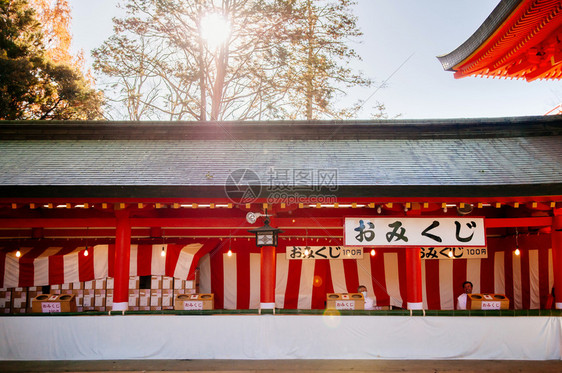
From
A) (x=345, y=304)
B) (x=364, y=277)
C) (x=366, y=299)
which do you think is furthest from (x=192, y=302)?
(x=364, y=277)

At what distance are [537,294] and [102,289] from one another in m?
12.0

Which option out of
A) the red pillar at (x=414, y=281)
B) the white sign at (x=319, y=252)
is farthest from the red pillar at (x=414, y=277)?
the white sign at (x=319, y=252)

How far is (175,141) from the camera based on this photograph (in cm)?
1089

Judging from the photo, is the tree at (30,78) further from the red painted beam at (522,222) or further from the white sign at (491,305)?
the white sign at (491,305)

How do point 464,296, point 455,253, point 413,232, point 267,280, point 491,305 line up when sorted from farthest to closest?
point 455,253 → point 464,296 → point 491,305 → point 267,280 → point 413,232

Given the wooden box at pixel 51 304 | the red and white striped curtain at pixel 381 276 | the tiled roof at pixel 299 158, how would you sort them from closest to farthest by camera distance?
1. the tiled roof at pixel 299 158
2. the wooden box at pixel 51 304
3. the red and white striped curtain at pixel 381 276

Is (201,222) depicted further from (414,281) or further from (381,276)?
(381,276)

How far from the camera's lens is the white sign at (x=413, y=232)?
8.84m

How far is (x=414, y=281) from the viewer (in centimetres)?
930

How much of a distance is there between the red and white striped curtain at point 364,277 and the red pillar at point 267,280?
3.29 metres

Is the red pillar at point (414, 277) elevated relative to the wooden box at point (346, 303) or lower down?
elevated

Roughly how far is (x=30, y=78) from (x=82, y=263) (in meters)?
12.2

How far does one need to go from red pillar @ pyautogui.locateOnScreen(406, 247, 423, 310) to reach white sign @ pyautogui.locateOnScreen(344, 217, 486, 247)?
22.2 inches

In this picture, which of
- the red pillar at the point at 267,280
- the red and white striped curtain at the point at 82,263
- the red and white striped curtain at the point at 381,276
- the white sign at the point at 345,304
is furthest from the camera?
the red and white striped curtain at the point at 381,276
